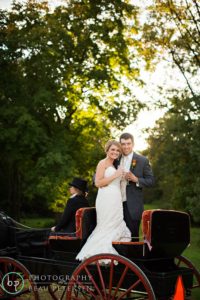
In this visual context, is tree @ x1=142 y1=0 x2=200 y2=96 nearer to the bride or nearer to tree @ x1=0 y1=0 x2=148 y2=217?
tree @ x1=0 y1=0 x2=148 y2=217

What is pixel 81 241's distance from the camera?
5.63 meters

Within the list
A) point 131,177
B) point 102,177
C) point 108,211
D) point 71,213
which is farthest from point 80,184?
point 131,177

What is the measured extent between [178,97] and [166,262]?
44.5 feet

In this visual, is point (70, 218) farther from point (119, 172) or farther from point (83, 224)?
point (119, 172)

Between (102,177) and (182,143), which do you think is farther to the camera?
(182,143)

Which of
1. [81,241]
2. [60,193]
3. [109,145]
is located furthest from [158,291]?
[60,193]

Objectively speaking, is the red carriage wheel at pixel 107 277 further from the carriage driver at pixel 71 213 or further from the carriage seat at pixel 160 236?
the carriage driver at pixel 71 213

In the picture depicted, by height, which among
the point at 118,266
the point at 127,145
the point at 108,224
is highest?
the point at 127,145

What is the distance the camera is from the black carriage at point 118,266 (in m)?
4.95

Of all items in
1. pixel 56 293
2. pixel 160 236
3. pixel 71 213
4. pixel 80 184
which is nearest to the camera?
pixel 160 236

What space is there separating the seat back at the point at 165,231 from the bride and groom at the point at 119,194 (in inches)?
15.1

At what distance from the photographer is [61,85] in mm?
18547

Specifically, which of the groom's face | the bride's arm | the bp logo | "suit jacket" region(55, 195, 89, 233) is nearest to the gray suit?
the groom's face

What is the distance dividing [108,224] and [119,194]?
0.37 m
